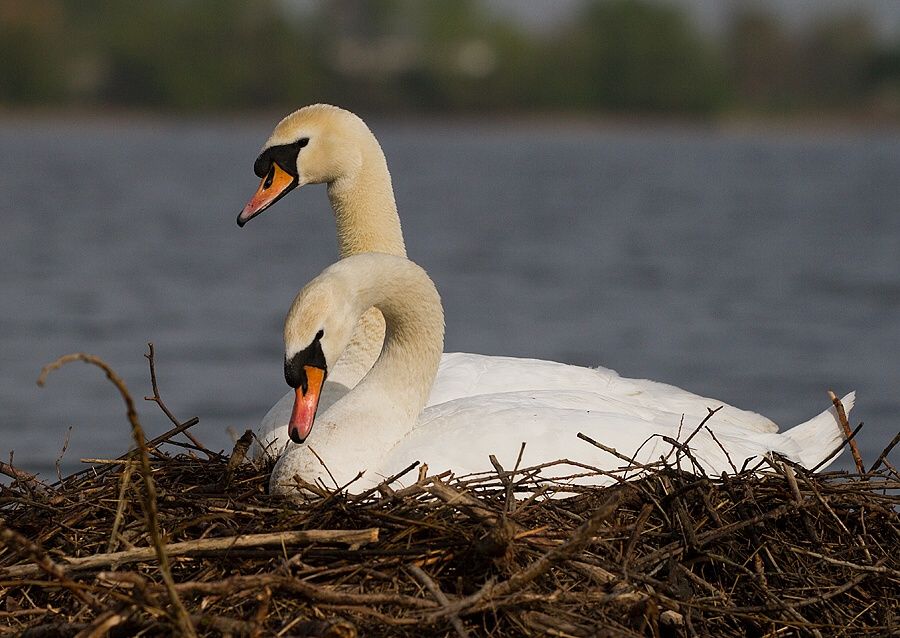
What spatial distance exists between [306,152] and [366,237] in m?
0.48

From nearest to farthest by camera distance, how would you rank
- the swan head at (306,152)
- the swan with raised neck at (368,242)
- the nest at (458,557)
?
the nest at (458,557) → the swan with raised neck at (368,242) → the swan head at (306,152)

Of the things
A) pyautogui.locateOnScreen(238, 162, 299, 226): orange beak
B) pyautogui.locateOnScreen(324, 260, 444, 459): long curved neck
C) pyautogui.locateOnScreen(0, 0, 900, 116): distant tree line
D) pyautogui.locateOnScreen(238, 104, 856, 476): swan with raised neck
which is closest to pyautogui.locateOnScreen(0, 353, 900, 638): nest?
pyautogui.locateOnScreen(324, 260, 444, 459): long curved neck

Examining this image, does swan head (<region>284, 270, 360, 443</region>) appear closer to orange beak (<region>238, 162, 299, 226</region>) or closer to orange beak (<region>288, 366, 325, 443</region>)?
orange beak (<region>288, 366, 325, 443</region>)

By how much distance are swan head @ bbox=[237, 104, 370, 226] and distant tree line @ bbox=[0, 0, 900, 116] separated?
6338cm

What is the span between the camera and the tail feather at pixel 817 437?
21.5ft

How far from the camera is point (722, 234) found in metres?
24.1

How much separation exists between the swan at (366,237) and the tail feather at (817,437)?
268 mm

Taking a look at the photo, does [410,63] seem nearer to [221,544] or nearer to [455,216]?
[455,216]

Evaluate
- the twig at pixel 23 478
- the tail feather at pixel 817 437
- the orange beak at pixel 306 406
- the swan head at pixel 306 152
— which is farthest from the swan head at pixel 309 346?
the tail feather at pixel 817 437

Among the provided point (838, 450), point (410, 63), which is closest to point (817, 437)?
point (838, 450)

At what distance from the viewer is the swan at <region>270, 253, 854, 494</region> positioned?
5.42 meters

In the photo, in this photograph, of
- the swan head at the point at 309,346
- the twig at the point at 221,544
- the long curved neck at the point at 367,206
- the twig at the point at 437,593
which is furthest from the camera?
the long curved neck at the point at 367,206

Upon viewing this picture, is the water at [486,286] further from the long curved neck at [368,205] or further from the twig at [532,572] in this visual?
the twig at [532,572]

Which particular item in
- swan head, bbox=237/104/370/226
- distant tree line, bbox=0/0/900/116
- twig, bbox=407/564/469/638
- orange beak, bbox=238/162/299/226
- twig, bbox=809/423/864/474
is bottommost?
distant tree line, bbox=0/0/900/116
